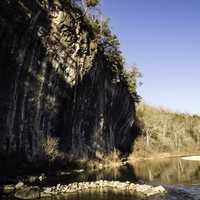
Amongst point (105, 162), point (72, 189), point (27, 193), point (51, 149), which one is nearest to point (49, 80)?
point (51, 149)

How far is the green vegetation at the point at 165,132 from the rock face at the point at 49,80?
114 feet

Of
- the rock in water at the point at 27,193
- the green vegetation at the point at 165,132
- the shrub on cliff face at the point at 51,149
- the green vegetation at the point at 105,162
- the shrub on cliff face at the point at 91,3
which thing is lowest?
the rock in water at the point at 27,193

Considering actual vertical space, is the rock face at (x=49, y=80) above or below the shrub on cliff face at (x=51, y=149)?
above

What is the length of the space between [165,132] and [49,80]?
71.3 m

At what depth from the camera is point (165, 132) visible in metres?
115

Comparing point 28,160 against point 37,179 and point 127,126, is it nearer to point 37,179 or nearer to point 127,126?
point 37,179

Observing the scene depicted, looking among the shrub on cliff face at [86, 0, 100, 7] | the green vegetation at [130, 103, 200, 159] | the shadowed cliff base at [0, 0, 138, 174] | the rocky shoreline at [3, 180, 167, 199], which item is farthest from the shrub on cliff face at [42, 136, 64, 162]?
the green vegetation at [130, 103, 200, 159]

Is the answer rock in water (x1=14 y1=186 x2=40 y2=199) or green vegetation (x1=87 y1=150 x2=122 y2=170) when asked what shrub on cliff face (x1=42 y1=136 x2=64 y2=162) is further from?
rock in water (x1=14 y1=186 x2=40 y2=199)

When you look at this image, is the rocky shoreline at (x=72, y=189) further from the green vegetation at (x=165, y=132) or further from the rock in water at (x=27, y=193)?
the green vegetation at (x=165, y=132)

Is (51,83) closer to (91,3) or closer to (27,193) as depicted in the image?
(91,3)

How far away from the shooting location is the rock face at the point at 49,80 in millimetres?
42500

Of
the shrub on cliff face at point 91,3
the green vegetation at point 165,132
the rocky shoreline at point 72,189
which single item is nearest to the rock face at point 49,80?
the shrub on cliff face at point 91,3

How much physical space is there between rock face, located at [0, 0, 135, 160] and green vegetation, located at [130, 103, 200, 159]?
114 ft

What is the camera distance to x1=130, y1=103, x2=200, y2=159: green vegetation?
4031 inches
